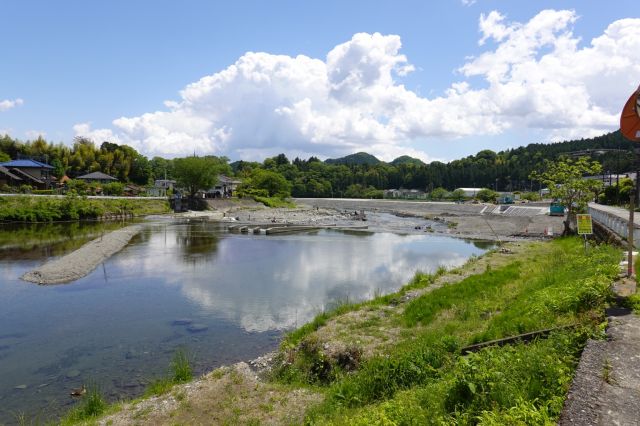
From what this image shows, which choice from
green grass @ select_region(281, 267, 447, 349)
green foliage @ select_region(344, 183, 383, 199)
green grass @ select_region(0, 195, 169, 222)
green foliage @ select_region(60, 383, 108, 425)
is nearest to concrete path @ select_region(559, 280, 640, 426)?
green grass @ select_region(281, 267, 447, 349)

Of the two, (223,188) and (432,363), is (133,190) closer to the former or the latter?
(223,188)

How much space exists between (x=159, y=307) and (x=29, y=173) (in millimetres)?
82920

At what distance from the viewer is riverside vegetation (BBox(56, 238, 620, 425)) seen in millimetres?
5723

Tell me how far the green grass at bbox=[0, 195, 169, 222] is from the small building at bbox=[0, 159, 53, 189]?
22.0 metres

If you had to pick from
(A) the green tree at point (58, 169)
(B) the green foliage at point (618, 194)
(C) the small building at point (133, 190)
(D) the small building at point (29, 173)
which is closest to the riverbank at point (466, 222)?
(B) the green foliage at point (618, 194)

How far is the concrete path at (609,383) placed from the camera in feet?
14.6

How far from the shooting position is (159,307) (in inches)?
715

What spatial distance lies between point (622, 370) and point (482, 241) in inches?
1495

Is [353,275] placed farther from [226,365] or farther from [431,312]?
[226,365]

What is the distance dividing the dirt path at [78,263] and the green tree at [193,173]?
5086cm

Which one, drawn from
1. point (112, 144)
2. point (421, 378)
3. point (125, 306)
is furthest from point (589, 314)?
point (112, 144)

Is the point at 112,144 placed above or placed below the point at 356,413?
above

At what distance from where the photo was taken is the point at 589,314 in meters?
7.77

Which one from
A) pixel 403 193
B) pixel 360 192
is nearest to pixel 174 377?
pixel 360 192
